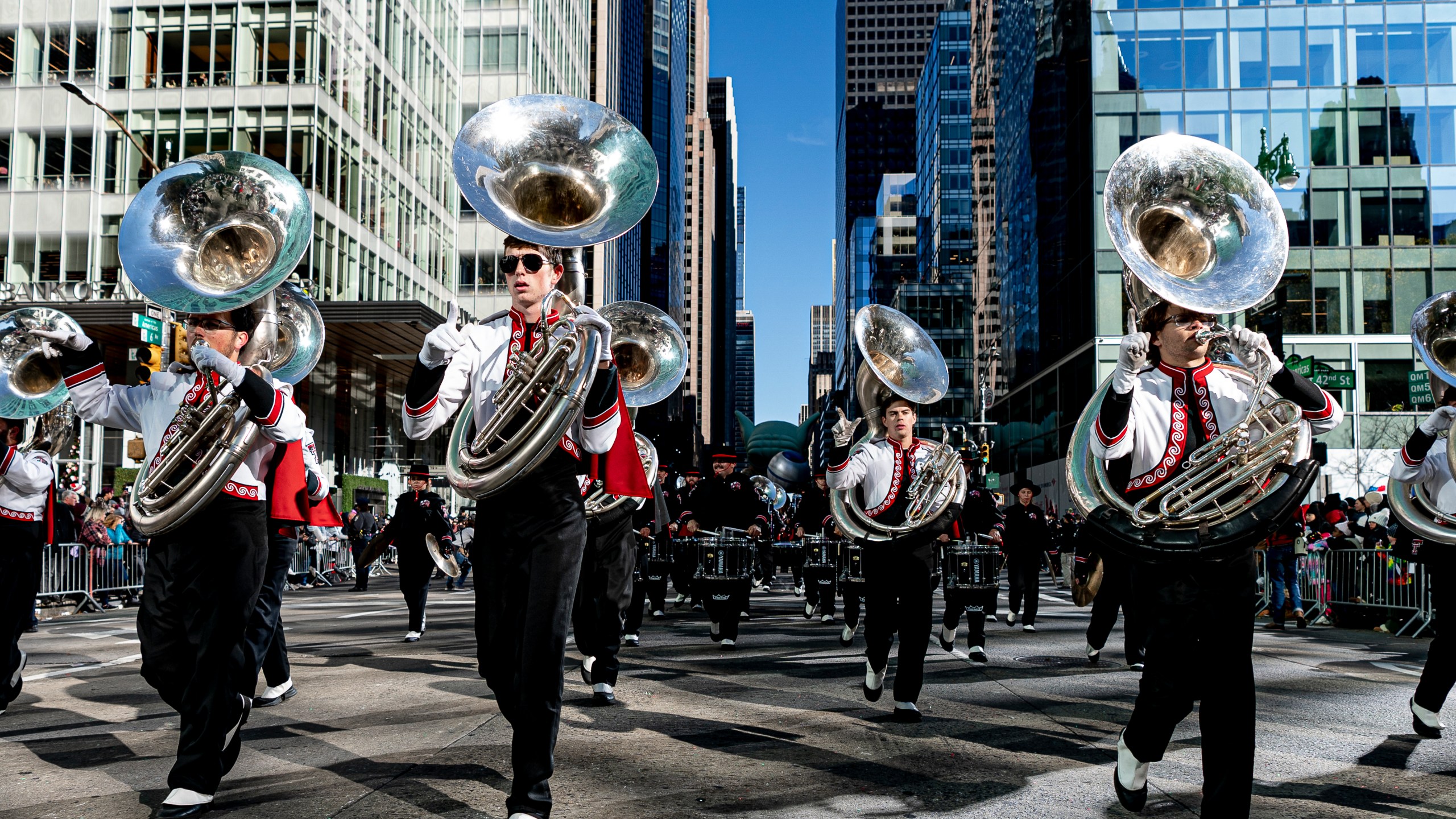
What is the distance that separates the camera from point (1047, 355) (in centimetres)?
5016

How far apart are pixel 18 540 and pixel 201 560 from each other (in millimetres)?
3381

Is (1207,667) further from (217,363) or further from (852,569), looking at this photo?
(852,569)

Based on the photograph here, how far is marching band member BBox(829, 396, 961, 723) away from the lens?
6.98 metres

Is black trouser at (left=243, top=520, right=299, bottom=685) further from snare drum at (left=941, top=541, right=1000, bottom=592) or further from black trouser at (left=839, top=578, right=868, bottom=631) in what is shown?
snare drum at (left=941, top=541, right=1000, bottom=592)

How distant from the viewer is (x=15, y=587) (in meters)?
7.20

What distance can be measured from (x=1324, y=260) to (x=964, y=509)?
3422cm

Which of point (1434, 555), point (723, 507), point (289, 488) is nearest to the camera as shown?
point (289, 488)

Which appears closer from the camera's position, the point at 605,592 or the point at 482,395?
the point at 482,395

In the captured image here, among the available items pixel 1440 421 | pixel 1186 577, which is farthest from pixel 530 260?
pixel 1440 421

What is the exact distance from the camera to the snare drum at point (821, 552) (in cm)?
1432

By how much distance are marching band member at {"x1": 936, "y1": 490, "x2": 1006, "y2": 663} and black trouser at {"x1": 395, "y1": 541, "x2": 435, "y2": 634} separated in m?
5.20

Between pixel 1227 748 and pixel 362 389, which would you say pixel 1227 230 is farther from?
pixel 362 389

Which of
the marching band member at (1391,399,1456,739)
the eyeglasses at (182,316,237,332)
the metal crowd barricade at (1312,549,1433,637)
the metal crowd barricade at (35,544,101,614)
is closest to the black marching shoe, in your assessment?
the marching band member at (1391,399,1456,739)

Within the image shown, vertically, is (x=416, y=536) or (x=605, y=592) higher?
(x=416, y=536)
